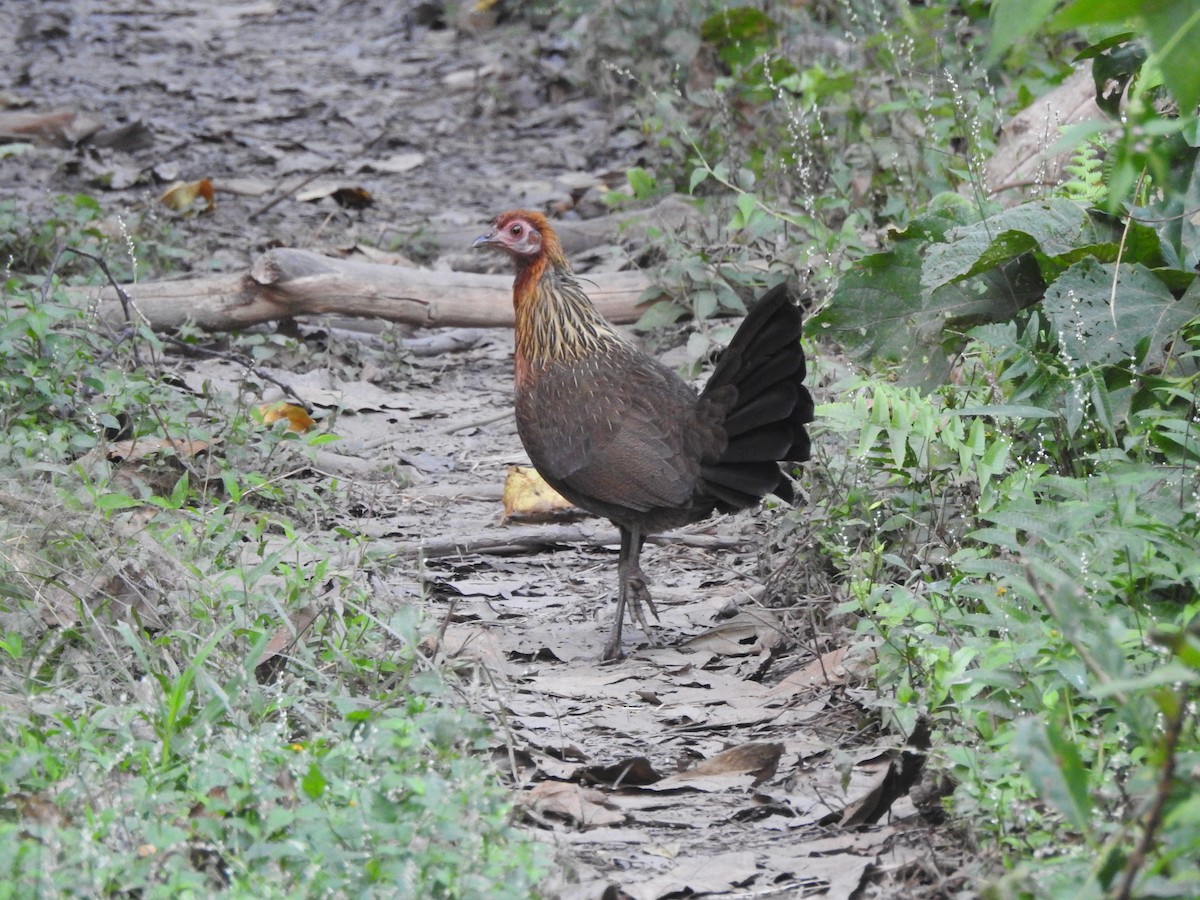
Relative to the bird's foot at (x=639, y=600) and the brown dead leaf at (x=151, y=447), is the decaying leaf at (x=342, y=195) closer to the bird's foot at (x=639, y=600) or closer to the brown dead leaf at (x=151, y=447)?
the brown dead leaf at (x=151, y=447)

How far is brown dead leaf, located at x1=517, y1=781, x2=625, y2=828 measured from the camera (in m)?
3.52

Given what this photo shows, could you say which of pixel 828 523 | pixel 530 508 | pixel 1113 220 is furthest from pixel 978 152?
pixel 530 508

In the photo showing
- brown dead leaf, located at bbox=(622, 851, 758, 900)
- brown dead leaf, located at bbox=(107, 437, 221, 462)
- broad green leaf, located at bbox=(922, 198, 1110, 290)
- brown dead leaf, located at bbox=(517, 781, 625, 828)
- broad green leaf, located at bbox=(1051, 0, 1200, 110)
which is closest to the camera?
broad green leaf, located at bbox=(1051, 0, 1200, 110)

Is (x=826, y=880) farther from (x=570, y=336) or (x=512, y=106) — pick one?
(x=512, y=106)

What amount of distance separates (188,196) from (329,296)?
270 centimetres

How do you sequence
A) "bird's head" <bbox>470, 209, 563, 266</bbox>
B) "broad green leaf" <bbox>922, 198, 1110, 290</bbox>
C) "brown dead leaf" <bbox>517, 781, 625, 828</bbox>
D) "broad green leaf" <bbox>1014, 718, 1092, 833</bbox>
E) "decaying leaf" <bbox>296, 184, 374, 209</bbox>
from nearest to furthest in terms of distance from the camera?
1. "broad green leaf" <bbox>1014, 718, 1092, 833</bbox>
2. "brown dead leaf" <bbox>517, 781, 625, 828</bbox>
3. "broad green leaf" <bbox>922, 198, 1110, 290</bbox>
4. "bird's head" <bbox>470, 209, 563, 266</bbox>
5. "decaying leaf" <bbox>296, 184, 374, 209</bbox>

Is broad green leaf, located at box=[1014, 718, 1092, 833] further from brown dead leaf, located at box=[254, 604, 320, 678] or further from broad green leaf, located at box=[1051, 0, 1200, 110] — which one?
brown dead leaf, located at box=[254, 604, 320, 678]

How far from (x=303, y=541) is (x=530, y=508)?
4.95 ft

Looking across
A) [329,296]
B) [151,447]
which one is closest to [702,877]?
[151,447]

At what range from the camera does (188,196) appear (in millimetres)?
9445

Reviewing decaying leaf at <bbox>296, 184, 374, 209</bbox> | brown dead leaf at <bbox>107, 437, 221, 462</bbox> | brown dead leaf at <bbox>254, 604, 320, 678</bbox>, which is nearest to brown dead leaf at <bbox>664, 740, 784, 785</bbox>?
brown dead leaf at <bbox>254, 604, 320, 678</bbox>

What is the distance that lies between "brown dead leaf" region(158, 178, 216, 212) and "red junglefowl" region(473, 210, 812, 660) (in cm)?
452

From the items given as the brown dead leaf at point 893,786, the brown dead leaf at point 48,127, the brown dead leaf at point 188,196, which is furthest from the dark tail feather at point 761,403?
the brown dead leaf at point 48,127

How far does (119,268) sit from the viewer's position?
25.6ft
